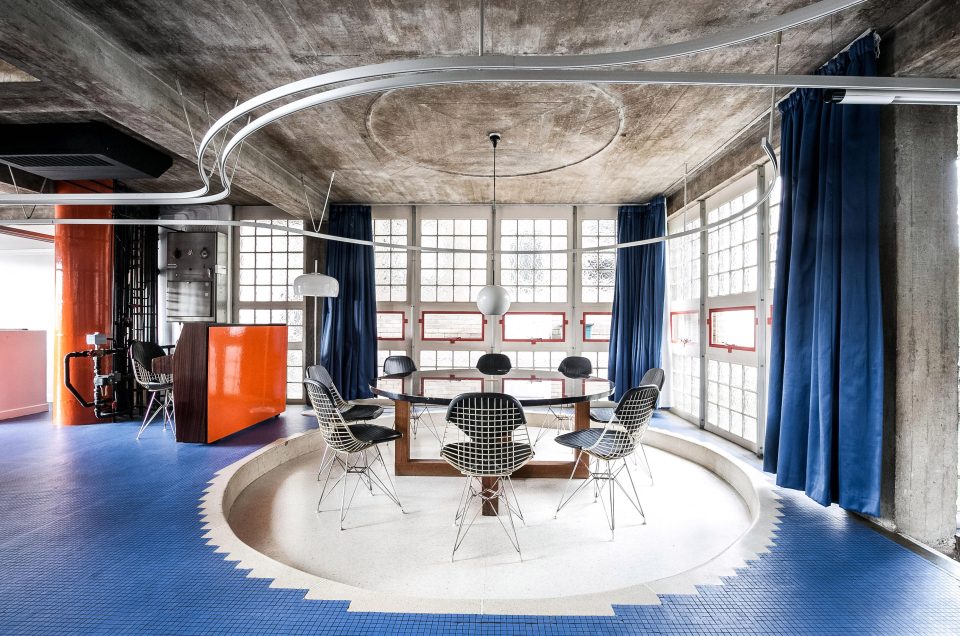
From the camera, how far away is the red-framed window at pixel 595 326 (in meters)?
7.43

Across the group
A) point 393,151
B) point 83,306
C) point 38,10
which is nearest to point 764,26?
point 38,10

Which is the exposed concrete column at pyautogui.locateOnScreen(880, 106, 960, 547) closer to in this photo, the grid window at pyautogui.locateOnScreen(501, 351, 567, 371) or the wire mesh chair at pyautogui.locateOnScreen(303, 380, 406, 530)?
the wire mesh chair at pyautogui.locateOnScreen(303, 380, 406, 530)

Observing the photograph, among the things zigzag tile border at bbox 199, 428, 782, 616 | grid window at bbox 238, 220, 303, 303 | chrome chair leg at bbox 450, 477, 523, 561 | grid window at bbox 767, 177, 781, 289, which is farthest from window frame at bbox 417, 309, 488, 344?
grid window at bbox 767, 177, 781, 289

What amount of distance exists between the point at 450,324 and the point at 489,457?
4.64 meters

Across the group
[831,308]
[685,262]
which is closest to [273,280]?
[685,262]

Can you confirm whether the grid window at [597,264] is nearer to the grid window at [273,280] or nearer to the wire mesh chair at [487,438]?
the grid window at [273,280]

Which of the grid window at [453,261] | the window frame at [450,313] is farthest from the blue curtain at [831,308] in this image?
the grid window at [453,261]

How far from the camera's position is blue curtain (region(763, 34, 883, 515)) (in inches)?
111

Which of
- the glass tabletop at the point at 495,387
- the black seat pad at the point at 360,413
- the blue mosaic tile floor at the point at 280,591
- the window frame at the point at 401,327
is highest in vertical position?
the window frame at the point at 401,327

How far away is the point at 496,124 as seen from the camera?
432 centimetres

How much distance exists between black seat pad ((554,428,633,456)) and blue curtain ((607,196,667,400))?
132 inches

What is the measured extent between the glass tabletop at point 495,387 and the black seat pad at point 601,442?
283mm

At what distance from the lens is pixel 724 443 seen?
201 inches

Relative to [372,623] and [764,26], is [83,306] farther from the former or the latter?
[764,26]
